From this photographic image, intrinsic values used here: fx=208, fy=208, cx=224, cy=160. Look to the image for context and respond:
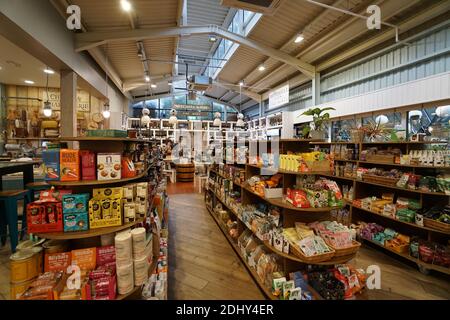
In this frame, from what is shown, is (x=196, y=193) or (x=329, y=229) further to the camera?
(x=196, y=193)

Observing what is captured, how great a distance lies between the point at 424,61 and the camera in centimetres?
366

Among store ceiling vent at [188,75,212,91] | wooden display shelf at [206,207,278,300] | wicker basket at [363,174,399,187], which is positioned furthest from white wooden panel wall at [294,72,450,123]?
store ceiling vent at [188,75,212,91]

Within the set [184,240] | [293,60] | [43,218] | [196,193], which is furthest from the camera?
[196,193]

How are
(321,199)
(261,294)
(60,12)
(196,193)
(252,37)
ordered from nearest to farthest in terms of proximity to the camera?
(321,199), (261,294), (60,12), (252,37), (196,193)

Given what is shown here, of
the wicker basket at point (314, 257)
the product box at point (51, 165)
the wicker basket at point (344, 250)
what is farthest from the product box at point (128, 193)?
the wicker basket at point (344, 250)

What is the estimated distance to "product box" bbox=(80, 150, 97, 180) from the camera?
178 cm

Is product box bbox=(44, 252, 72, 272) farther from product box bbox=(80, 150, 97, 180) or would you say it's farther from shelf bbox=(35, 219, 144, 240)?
product box bbox=(80, 150, 97, 180)

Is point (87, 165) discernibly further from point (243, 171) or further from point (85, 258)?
point (243, 171)

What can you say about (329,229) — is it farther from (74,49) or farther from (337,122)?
(74,49)

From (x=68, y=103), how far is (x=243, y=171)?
3589mm

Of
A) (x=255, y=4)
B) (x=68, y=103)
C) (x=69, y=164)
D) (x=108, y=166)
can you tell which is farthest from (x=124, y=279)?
(x=68, y=103)

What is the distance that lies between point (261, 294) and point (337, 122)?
4.83 m

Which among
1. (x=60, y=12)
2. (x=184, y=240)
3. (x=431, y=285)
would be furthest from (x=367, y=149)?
(x=60, y=12)

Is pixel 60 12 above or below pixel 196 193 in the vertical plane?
above
